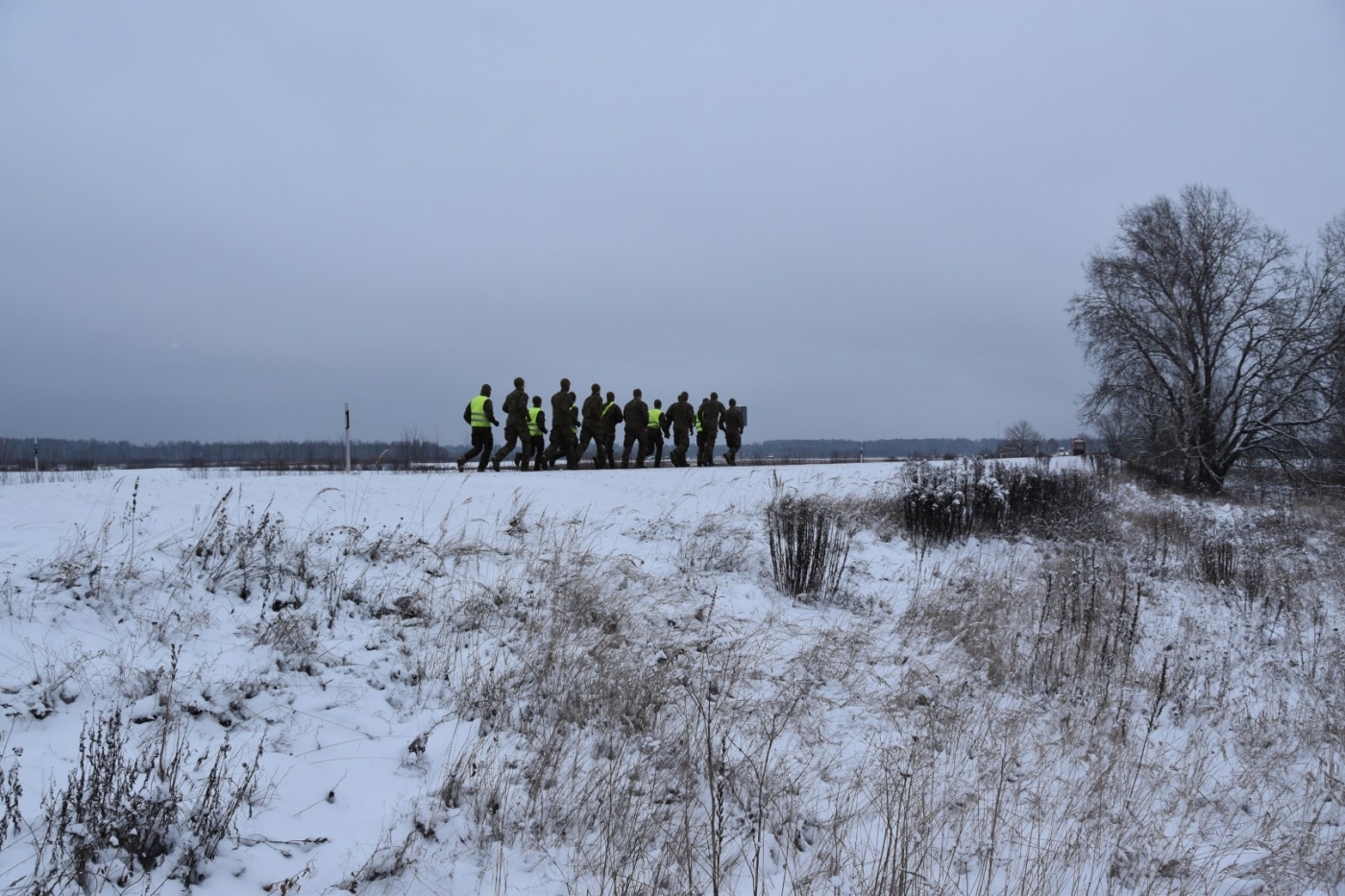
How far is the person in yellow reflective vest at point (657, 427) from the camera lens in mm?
19406

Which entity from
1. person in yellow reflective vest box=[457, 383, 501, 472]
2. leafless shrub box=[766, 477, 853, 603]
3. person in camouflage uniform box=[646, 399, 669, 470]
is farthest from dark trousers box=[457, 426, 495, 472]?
leafless shrub box=[766, 477, 853, 603]

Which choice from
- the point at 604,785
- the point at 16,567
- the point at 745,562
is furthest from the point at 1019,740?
the point at 16,567

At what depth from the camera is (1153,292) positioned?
24.5 metres

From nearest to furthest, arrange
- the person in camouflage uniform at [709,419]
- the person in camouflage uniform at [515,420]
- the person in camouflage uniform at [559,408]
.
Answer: the person in camouflage uniform at [515,420] < the person in camouflage uniform at [559,408] < the person in camouflage uniform at [709,419]

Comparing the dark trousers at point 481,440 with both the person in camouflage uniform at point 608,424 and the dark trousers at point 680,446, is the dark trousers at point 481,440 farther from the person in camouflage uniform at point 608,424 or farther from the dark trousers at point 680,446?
the dark trousers at point 680,446

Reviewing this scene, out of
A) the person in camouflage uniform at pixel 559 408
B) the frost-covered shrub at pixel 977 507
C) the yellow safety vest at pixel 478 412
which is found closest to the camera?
the frost-covered shrub at pixel 977 507

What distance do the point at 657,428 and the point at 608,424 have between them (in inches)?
68.5

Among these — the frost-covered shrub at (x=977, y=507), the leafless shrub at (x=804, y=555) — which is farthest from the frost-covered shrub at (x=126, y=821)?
the frost-covered shrub at (x=977, y=507)

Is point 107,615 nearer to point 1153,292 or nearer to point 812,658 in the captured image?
point 812,658

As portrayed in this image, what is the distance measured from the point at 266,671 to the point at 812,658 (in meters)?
3.94

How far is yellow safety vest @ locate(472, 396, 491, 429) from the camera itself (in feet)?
46.2

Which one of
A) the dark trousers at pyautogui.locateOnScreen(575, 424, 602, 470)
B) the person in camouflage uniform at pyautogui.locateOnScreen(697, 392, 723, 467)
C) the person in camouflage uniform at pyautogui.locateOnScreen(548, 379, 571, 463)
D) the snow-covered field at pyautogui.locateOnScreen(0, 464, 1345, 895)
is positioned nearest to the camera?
the snow-covered field at pyautogui.locateOnScreen(0, 464, 1345, 895)

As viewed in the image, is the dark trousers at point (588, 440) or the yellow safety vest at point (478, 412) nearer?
the yellow safety vest at point (478, 412)

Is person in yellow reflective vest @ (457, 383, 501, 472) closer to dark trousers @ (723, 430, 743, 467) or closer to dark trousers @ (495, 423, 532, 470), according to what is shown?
dark trousers @ (495, 423, 532, 470)
